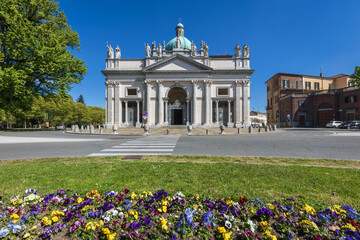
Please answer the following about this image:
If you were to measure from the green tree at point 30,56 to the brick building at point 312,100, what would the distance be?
3934cm

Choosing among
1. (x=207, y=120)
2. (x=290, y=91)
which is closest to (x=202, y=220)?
(x=207, y=120)

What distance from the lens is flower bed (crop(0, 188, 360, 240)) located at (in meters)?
2.28

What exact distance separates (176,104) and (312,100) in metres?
36.1

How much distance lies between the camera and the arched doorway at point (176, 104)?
39062 mm

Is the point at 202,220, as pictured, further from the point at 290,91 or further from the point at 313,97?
the point at 290,91

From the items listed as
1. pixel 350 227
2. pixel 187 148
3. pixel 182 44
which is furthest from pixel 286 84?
pixel 350 227

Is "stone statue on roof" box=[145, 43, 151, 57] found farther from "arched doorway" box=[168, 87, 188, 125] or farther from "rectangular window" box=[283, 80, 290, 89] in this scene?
"rectangular window" box=[283, 80, 290, 89]

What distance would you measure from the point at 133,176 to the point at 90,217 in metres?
1.84

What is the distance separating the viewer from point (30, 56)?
1163cm

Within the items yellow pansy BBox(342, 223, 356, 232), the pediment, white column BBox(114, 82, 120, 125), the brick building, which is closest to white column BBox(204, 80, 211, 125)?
the pediment

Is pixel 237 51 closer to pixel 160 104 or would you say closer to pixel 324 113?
pixel 160 104

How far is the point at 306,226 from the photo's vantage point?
2359 millimetres

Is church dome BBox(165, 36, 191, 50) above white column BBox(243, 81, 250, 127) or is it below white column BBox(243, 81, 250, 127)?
above

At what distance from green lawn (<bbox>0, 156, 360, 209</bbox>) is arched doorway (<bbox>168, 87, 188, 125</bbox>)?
3362 cm
